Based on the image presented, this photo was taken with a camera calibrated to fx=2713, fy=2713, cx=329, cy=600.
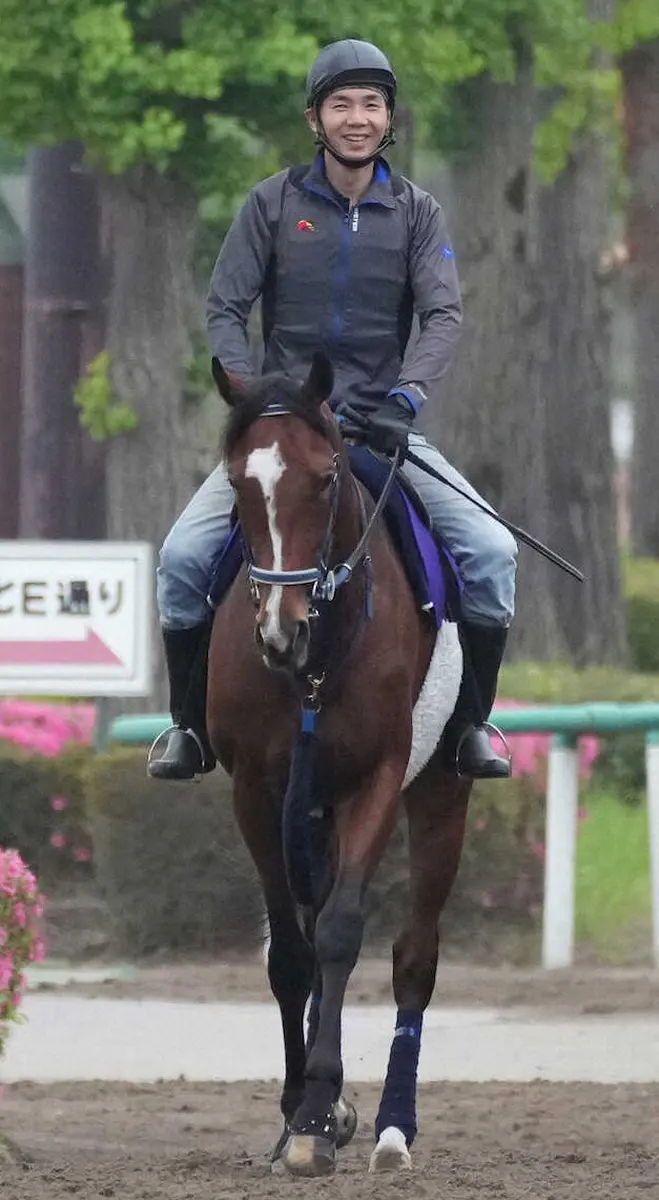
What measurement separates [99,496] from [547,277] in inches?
140

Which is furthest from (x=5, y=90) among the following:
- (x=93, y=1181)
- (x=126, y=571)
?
(x=93, y=1181)

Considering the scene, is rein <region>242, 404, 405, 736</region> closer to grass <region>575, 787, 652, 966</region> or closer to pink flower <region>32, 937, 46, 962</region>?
pink flower <region>32, 937, 46, 962</region>

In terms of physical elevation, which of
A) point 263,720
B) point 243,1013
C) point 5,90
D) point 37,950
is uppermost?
point 5,90

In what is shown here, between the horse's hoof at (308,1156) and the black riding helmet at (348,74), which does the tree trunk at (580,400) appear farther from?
the horse's hoof at (308,1156)

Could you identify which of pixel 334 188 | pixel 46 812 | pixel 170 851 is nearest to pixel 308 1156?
pixel 334 188

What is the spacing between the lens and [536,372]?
63.0 feet

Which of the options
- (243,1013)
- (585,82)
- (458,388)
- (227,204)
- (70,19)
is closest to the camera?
(243,1013)

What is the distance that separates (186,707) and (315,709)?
2.78 feet

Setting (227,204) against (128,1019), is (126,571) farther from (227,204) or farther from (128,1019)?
(227,204)

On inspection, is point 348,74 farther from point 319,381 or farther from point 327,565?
point 327,565

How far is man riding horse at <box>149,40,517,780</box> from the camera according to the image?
7383 mm

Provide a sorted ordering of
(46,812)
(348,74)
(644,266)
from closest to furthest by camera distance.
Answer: (348,74), (46,812), (644,266)

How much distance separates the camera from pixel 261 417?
22.1 feet

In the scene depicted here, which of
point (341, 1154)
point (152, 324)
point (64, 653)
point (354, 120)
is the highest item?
point (354, 120)
